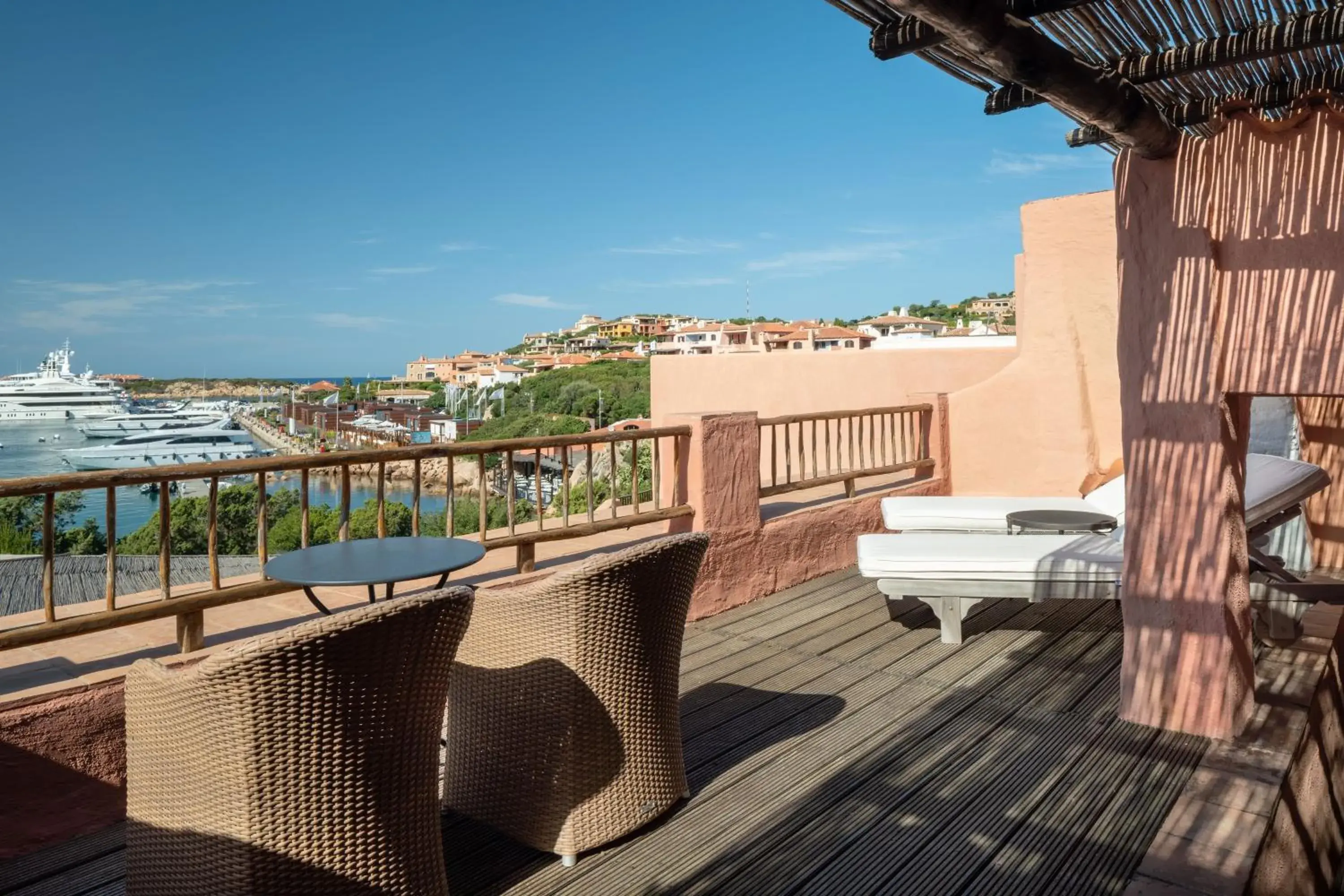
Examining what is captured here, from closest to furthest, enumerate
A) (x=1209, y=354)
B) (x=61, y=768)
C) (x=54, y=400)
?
(x=61, y=768)
(x=1209, y=354)
(x=54, y=400)

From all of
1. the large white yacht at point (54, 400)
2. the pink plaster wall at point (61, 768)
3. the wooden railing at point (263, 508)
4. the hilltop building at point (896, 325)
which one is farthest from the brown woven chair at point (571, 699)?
the large white yacht at point (54, 400)

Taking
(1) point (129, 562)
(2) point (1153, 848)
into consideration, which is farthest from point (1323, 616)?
(1) point (129, 562)

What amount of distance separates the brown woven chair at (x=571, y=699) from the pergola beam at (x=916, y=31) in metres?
1.39

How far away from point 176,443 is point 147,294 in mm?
44208

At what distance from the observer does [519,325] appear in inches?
4473

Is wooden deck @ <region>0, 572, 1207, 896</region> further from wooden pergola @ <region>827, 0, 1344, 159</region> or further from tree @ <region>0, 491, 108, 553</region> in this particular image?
tree @ <region>0, 491, 108, 553</region>

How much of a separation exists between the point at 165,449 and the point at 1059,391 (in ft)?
208

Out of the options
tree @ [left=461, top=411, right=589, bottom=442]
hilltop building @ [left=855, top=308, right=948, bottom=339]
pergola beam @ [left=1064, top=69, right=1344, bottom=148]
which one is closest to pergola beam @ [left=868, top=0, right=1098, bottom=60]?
pergola beam @ [left=1064, top=69, right=1344, bottom=148]

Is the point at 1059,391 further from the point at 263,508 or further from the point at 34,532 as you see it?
the point at 34,532

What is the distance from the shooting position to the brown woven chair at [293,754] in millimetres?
1713

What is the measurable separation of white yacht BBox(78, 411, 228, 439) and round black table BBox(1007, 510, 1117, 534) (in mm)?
71175

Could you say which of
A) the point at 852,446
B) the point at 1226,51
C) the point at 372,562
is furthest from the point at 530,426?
the point at 1226,51

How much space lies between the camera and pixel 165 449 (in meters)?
58.3

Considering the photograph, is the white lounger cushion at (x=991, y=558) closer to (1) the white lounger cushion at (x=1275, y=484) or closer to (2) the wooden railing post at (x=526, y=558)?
(1) the white lounger cushion at (x=1275, y=484)
